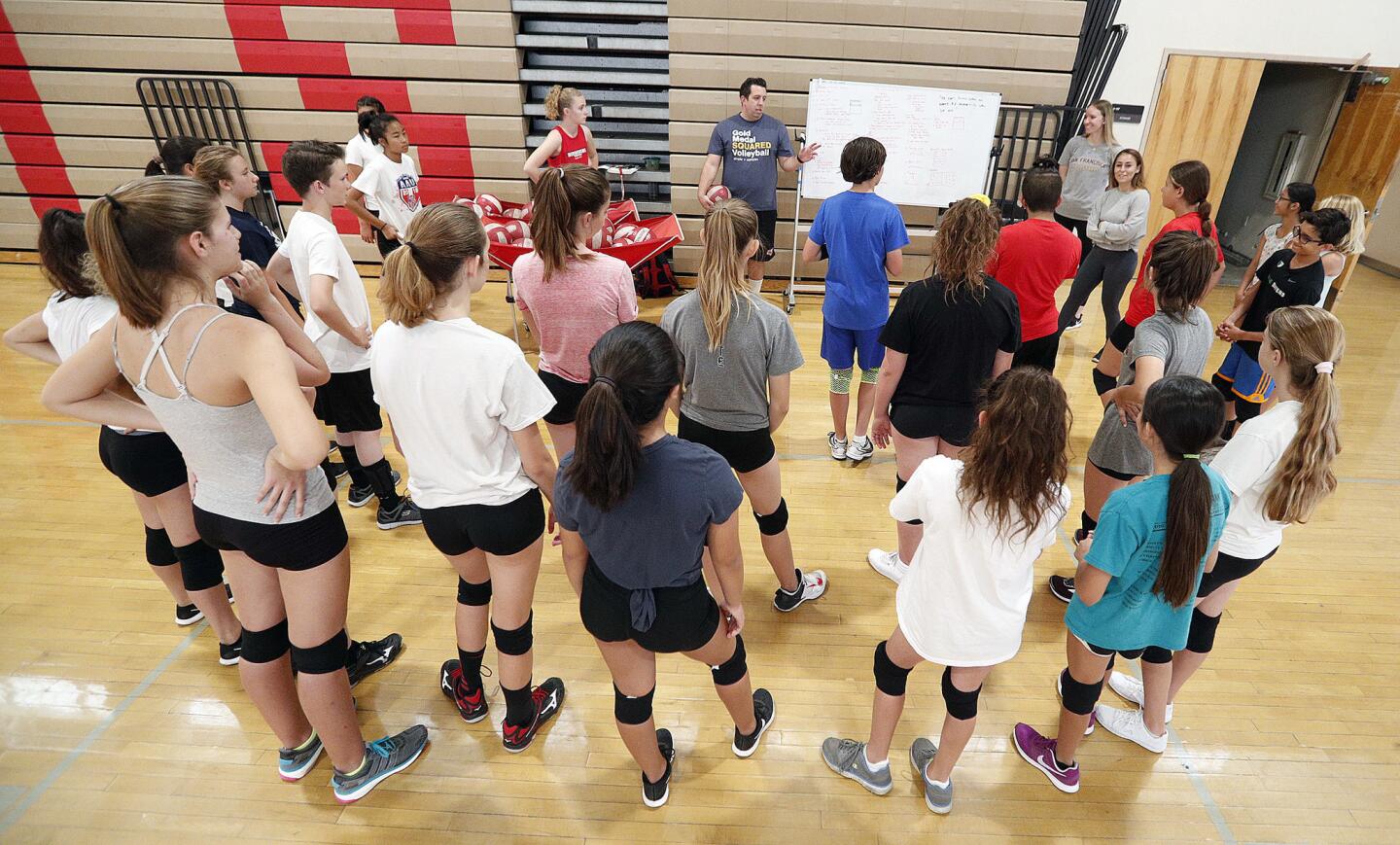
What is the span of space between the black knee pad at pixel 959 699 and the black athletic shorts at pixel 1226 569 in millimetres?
737

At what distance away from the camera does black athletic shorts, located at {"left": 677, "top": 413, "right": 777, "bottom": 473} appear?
90.0 inches

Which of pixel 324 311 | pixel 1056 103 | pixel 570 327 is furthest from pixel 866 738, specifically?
pixel 1056 103

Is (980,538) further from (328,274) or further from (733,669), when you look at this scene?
(328,274)

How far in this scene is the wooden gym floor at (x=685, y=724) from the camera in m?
2.01

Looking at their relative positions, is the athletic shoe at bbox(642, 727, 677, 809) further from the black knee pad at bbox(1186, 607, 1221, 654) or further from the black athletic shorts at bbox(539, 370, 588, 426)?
the black knee pad at bbox(1186, 607, 1221, 654)

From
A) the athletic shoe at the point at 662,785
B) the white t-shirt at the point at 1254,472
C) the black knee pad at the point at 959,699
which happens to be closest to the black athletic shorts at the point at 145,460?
the athletic shoe at the point at 662,785

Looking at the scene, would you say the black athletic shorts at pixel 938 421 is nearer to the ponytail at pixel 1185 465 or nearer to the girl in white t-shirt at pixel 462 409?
the ponytail at pixel 1185 465

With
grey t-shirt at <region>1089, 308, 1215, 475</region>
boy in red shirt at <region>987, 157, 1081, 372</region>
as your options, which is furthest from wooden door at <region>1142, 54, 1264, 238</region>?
grey t-shirt at <region>1089, 308, 1215, 475</region>

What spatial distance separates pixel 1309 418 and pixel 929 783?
1407 millimetres

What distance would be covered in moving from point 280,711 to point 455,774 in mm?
534

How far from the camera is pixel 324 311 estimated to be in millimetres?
2592

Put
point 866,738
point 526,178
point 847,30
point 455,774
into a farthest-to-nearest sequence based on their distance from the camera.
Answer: point 526,178
point 847,30
point 866,738
point 455,774

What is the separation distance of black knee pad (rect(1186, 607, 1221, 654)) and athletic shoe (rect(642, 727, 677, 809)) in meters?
1.61

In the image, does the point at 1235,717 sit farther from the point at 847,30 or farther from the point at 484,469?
the point at 847,30
